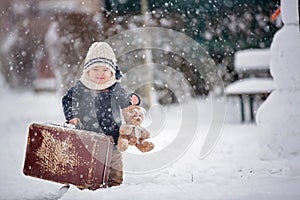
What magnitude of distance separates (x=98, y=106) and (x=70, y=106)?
7.6 inches

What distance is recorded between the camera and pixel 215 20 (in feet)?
21.1

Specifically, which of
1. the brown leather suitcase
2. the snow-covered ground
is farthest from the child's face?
the snow-covered ground

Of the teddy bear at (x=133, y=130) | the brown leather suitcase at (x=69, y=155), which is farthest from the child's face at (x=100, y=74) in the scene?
the brown leather suitcase at (x=69, y=155)

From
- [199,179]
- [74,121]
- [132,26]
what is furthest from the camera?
[132,26]

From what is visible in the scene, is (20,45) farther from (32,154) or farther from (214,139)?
(32,154)

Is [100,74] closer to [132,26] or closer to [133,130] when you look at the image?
[133,130]

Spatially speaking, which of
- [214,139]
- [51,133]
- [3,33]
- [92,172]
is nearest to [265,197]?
[92,172]

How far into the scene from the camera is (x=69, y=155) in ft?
7.50

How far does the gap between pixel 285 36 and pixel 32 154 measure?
7.74 ft

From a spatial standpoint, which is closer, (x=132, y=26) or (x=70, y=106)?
(x=70, y=106)

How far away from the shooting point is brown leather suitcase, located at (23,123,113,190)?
223cm

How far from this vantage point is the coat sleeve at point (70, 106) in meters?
2.47

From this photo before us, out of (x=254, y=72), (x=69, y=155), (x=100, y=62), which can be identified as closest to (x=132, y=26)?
A: (x=254, y=72)

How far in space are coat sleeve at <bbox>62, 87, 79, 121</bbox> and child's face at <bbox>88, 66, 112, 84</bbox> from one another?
0.59ft
